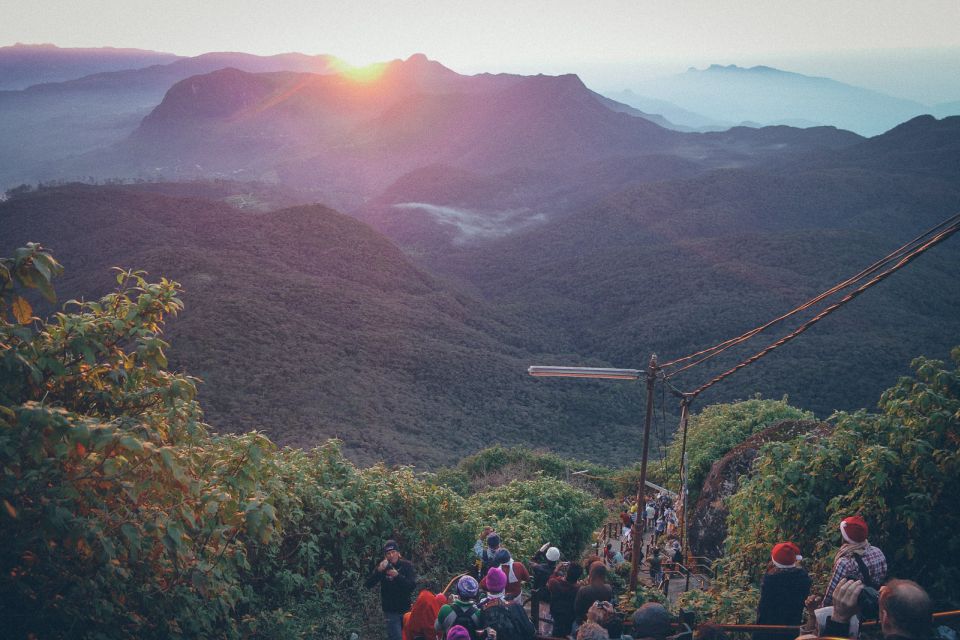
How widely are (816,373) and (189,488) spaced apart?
119 ft

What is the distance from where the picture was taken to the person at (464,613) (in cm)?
521

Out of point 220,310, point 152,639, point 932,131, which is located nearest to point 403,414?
point 220,310

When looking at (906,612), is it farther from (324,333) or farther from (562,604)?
(324,333)

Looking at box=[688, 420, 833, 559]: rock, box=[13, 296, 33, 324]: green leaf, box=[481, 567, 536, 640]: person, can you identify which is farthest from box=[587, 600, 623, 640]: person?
box=[688, 420, 833, 559]: rock

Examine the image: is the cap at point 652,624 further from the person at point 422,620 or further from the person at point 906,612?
the person at point 422,620

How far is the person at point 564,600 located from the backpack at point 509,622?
1083mm

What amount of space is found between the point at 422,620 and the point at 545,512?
778 centimetres

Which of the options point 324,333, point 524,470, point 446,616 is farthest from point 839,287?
point 324,333

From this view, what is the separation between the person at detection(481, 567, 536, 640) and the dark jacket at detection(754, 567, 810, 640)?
7.11 feet

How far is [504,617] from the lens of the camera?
5.13m

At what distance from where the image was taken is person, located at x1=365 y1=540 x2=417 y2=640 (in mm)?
6398

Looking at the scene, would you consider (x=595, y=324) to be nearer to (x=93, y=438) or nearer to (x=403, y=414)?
(x=403, y=414)

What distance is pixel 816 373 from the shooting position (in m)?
34.0

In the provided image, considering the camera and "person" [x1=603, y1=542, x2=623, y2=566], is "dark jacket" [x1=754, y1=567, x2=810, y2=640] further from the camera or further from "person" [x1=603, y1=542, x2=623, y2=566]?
"person" [x1=603, y1=542, x2=623, y2=566]
